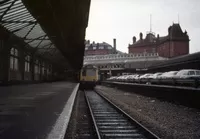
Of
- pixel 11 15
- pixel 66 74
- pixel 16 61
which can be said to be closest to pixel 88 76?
pixel 16 61

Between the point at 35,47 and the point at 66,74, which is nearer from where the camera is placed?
the point at 35,47

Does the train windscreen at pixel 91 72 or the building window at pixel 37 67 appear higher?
the building window at pixel 37 67

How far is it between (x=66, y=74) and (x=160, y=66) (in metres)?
30.0

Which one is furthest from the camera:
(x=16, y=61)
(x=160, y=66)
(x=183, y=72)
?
(x=160, y=66)

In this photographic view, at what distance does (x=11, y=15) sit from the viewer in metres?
16.3

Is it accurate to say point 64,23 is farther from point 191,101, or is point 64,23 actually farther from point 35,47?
point 35,47

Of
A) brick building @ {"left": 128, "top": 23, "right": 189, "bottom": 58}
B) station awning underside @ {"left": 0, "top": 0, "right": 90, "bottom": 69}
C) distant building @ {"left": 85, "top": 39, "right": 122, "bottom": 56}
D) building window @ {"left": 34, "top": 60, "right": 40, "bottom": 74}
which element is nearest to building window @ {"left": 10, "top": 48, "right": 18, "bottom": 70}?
station awning underside @ {"left": 0, "top": 0, "right": 90, "bottom": 69}

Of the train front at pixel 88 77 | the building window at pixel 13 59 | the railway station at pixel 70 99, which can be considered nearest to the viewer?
the railway station at pixel 70 99

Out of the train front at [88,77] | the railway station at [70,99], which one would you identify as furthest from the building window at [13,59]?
the train front at [88,77]

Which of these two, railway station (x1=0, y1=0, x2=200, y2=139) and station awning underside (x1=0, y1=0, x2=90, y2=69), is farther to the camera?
station awning underside (x1=0, y1=0, x2=90, y2=69)

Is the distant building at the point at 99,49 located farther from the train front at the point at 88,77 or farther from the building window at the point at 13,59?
the building window at the point at 13,59

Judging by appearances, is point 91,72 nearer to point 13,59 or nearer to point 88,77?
point 88,77

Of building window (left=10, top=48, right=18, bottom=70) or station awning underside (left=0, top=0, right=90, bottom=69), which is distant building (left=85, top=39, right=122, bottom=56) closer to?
building window (left=10, top=48, right=18, bottom=70)

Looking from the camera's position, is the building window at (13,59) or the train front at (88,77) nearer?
the building window at (13,59)
